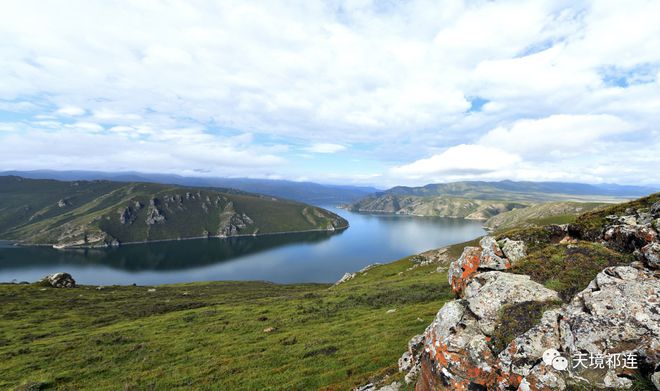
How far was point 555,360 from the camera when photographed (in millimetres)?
10961

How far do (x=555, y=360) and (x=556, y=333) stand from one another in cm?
124

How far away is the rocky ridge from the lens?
10.3 m

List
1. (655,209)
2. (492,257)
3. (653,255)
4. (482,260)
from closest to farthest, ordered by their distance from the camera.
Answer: (653,255) < (655,209) < (492,257) < (482,260)

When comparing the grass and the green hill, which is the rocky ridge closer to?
the green hill

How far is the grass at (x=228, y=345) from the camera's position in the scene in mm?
26312

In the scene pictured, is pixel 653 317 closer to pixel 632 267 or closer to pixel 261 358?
pixel 632 267

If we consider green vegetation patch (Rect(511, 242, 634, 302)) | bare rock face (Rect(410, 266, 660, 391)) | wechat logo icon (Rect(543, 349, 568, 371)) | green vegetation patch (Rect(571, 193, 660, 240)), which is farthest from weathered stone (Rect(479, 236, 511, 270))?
wechat logo icon (Rect(543, 349, 568, 371))

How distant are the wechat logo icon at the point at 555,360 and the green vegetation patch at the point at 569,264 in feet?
12.0

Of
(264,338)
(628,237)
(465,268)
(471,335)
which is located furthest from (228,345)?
(628,237)

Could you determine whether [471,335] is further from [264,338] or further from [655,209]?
[264,338]

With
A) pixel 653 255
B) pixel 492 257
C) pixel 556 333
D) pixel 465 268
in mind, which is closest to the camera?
pixel 556 333

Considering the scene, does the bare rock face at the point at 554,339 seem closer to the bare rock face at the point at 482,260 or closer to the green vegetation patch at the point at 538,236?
the bare rock face at the point at 482,260

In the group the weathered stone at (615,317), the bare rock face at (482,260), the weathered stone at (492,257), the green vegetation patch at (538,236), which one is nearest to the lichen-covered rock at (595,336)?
the weathered stone at (615,317)

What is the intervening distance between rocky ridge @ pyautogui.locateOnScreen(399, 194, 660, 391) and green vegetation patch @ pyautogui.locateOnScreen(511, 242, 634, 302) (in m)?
0.42
